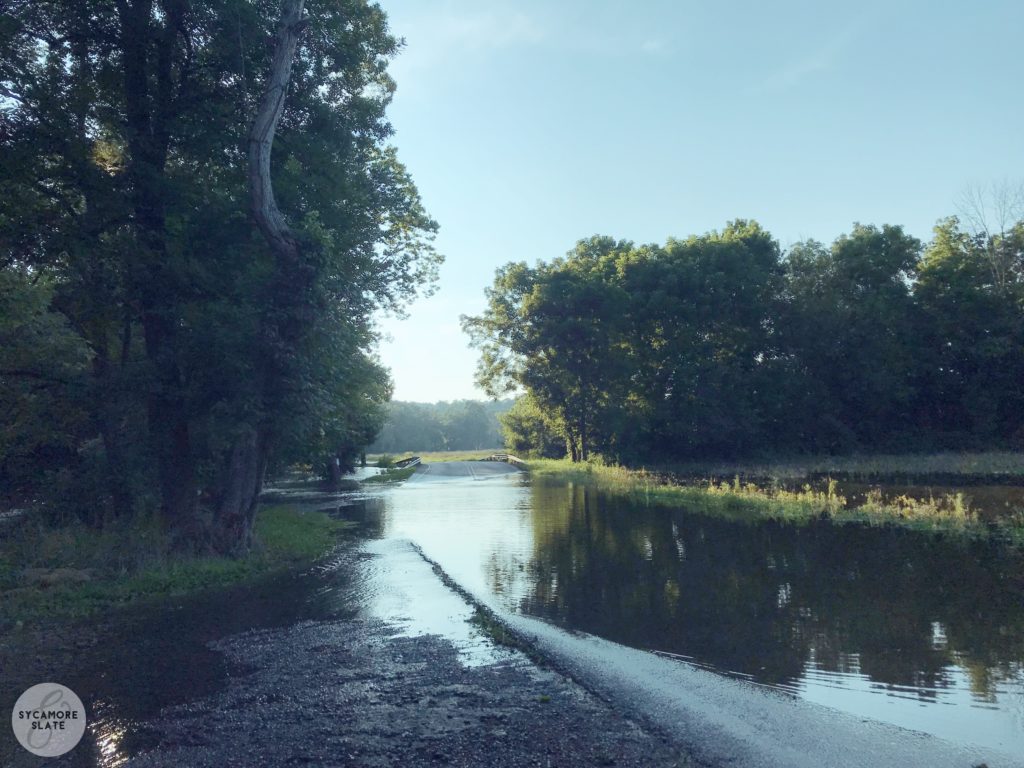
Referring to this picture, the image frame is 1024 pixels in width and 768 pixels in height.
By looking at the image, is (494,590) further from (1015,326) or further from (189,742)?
(1015,326)

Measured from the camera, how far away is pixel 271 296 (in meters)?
13.9

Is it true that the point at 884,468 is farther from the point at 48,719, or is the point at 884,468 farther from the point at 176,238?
the point at 48,719

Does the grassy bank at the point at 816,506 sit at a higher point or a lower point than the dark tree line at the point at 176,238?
lower

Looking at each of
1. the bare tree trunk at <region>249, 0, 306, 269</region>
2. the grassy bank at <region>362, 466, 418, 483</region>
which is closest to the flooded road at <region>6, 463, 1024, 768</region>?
the bare tree trunk at <region>249, 0, 306, 269</region>

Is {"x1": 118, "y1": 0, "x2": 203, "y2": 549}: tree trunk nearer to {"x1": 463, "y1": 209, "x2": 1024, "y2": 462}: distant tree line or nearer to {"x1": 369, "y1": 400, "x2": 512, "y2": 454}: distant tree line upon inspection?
{"x1": 463, "y1": 209, "x2": 1024, "y2": 462}: distant tree line

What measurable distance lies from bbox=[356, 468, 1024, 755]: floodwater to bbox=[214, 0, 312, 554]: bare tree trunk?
4284mm

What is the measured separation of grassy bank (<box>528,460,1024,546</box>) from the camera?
1522 cm

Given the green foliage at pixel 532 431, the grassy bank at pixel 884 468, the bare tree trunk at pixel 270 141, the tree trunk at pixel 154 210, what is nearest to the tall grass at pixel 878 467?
the grassy bank at pixel 884 468

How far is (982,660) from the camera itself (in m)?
7.40

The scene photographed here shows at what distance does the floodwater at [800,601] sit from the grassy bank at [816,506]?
884 mm

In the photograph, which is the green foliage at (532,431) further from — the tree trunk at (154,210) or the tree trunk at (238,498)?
the tree trunk at (154,210)

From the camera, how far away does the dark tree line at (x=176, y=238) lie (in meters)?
13.5

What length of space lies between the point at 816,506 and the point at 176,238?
672 inches

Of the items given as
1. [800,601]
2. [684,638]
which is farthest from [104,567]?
[800,601]
